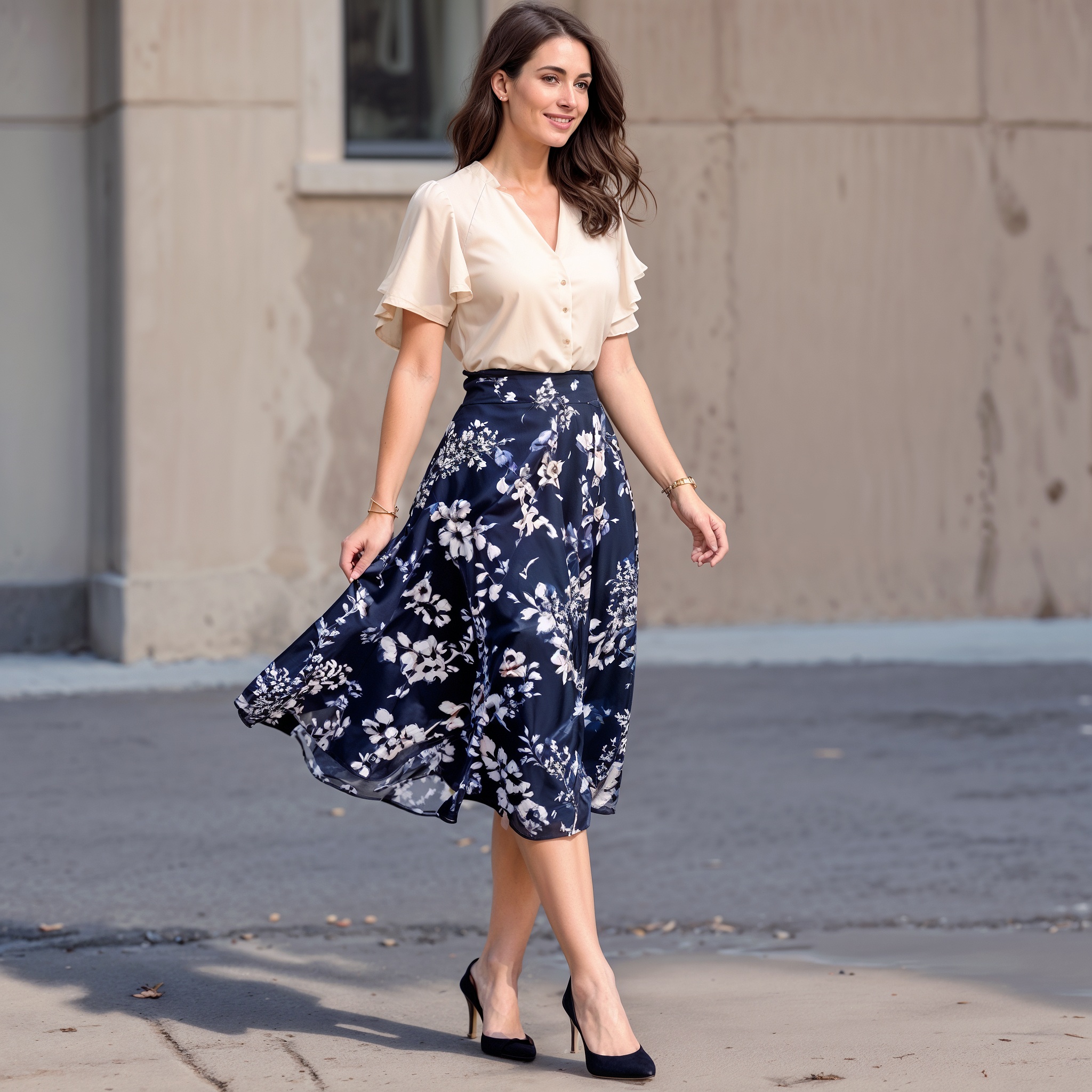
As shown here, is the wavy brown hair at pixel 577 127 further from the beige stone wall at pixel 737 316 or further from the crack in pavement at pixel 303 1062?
the beige stone wall at pixel 737 316

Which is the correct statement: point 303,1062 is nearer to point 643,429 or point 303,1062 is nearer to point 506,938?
point 506,938

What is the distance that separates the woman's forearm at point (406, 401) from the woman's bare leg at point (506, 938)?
707 millimetres

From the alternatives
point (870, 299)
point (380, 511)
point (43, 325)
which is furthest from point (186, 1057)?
point (870, 299)

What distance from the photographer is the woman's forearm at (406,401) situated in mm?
3312

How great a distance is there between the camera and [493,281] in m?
3.26

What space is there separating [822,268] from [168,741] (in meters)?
4.34

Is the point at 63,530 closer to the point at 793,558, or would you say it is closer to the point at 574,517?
the point at 793,558

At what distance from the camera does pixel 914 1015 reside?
358 centimetres

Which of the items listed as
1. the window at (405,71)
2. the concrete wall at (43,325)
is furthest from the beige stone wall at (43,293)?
the window at (405,71)

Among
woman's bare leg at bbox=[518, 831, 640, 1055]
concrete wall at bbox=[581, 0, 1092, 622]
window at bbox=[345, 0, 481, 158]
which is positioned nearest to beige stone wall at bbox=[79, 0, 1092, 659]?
concrete wall at bbox=[581, 0, 1092, 622]

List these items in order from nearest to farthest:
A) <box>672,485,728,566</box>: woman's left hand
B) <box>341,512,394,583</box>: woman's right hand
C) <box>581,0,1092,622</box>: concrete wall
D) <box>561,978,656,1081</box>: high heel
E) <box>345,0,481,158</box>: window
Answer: <box>561,978,656,1081</box>: high heel < <box>341,512,394,583</box>: woman's right hand < <box>672,485,728,566</box>: woman's left hand < <box>345,0,481,158</box>: window < <box>581,0,1092,622</box>: concrete wall

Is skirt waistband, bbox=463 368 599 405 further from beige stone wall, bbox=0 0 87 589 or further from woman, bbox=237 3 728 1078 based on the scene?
beige stone wall, bbox=0 0 87 589

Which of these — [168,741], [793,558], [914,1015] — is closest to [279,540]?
[168,741]

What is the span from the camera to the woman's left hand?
345cm
